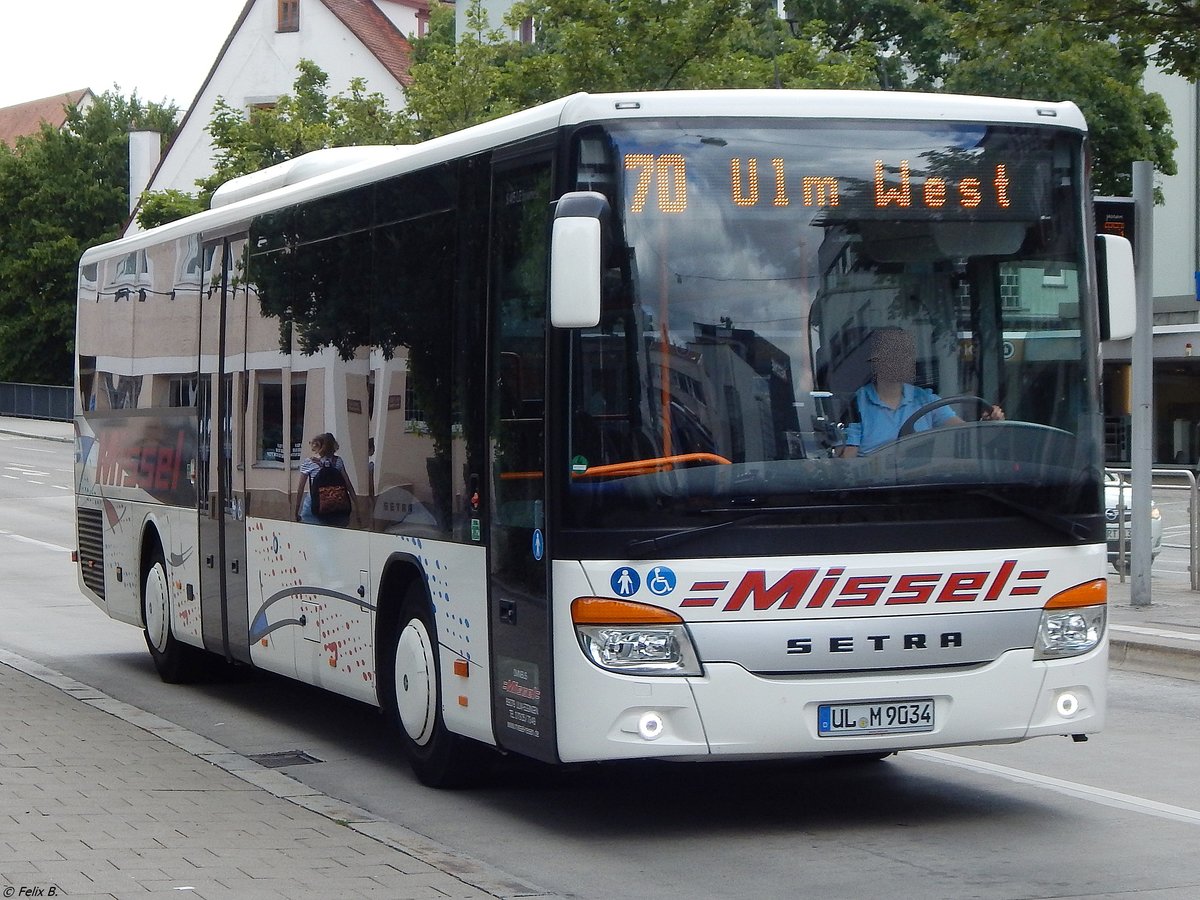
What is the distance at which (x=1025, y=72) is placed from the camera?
39500 mm

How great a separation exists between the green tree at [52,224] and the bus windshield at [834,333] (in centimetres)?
7070

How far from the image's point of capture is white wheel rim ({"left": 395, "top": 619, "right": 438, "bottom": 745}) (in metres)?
8.89

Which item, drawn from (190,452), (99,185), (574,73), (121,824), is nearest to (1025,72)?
(574,73)

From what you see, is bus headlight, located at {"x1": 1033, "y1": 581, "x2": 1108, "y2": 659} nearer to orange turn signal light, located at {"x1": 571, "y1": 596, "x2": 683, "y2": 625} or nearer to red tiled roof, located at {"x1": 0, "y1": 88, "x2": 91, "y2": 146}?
orange turn signal light, located at {"x1": 571, "y1": 596, "x2": 683, "y2": 625}

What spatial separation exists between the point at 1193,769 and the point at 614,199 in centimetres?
436

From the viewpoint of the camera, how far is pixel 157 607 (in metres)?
13.8

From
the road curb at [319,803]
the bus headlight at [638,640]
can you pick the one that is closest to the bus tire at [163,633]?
the road curb at [319,803]

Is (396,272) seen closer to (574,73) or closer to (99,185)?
(574,73)

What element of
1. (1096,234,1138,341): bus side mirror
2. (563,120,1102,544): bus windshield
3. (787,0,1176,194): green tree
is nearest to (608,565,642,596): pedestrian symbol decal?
(563,120,1102,544): bus windshield

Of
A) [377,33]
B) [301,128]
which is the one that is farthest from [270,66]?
[301,128]

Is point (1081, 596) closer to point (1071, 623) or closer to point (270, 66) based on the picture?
point (1071, 623)

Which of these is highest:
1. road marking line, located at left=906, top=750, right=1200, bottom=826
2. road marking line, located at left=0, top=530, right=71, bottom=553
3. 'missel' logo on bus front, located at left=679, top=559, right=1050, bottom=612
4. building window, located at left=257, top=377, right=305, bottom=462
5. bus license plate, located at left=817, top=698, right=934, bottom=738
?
building window, located at left=257, top=377, right=305, bottom=462

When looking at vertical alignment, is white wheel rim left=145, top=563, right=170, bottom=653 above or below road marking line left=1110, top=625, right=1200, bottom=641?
above

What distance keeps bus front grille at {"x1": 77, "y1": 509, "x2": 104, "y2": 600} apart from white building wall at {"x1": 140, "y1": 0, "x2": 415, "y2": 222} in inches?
1950
